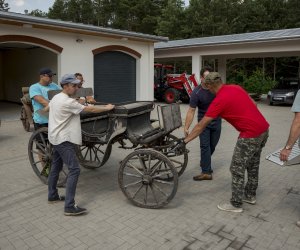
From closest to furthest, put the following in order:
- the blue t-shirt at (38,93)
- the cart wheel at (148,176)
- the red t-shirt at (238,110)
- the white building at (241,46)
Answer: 1. the red t-shirt at (238,110)
2. the cart wheel at (148,176)
3. the blue t-shirt at (38,93)
4. the white building at (241,46)

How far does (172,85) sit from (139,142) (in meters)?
15.0

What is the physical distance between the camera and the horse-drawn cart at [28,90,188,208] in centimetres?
440

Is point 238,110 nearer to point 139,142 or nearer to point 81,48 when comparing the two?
point 139,142

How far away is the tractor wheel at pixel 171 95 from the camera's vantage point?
18663 millimetres

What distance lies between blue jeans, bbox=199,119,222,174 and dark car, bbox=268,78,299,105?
13436mm

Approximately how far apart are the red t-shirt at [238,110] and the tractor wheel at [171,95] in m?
14.5

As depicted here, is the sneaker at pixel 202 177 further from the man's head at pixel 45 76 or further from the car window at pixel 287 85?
the car window at pixel 287 85

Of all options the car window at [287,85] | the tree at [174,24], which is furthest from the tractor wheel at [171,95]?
the tree at [174,24]

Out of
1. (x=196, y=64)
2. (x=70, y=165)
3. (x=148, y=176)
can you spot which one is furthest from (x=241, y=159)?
(x=196, y=64)

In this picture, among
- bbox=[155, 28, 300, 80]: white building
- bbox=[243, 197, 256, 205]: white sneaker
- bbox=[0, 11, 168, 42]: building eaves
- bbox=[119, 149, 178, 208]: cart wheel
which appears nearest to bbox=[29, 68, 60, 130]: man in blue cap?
bbox=[119, 149, 178, 208]: cart wheel

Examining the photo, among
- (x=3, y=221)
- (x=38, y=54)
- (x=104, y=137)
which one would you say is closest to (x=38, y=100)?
(x=104, y=137)

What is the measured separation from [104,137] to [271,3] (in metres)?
35.9

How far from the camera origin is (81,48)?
43.6 ft

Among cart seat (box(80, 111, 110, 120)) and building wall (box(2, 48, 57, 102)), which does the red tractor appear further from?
cart seat (box(80, 111, 110, 120))
